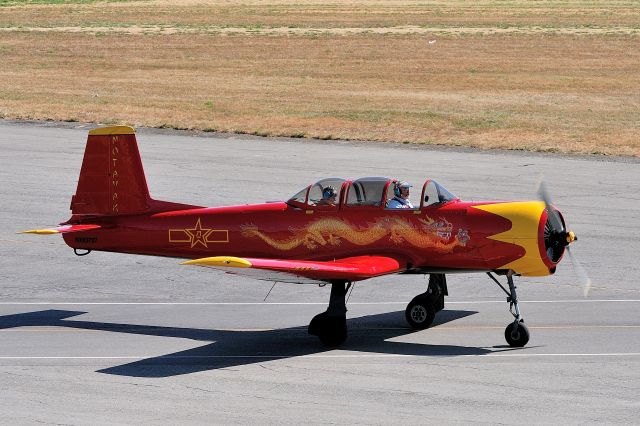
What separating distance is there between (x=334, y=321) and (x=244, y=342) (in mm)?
1543

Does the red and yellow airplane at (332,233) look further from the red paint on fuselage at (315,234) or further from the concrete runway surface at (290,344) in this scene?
the concrete runway surface at (290,344)

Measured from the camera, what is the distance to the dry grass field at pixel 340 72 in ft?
146

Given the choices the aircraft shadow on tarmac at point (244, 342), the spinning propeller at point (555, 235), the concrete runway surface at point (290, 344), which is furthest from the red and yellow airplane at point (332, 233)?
the concrete runway surface at point (290, 344)

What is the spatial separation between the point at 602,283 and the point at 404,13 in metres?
77.8

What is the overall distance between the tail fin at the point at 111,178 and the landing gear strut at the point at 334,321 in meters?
4.04

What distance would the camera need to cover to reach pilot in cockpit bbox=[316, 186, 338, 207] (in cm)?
1908

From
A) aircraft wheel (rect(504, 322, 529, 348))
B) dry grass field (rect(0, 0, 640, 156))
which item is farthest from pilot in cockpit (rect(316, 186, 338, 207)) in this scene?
dry grass field (rect(0, 0, 640, 156))

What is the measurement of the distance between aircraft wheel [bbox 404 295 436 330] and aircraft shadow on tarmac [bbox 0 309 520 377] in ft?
0.60

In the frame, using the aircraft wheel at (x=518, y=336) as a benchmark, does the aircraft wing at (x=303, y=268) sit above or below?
above

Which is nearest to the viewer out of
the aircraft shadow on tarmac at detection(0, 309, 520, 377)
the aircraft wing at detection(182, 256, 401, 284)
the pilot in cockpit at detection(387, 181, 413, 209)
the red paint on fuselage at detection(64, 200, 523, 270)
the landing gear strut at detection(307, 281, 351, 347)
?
the aircraft wing at detection(182, 256, 401, 284)

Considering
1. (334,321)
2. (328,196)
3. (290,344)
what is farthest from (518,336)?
(328,196)

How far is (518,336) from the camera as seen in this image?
17.9 meters

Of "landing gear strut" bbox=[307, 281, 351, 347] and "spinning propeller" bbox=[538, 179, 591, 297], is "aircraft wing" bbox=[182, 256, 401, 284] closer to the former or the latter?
"landing gear strut" bbox=[307, 281, 351, 347]

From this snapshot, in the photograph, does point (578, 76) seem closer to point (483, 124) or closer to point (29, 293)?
point (483, 124)
